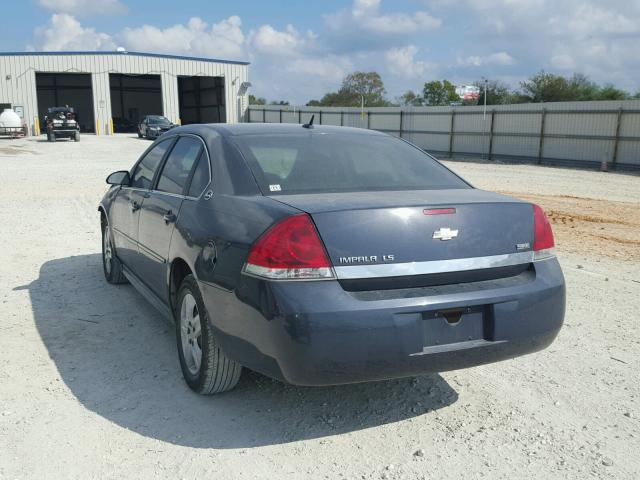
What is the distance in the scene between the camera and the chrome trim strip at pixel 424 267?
9.87 ft

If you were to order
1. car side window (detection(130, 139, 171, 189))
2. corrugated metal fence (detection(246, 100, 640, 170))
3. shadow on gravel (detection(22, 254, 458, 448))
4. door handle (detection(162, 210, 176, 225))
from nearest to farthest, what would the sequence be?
shadow on gravel (detection(22, 254, 458, 448)) < door handle (detection(162, 210, 176, 225)) < car side window (detection(130, 139, 171, 189)) < corrugated metal fence (detection(246, 100, 640, 170))

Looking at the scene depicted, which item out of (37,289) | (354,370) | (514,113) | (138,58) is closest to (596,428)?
(354,370)

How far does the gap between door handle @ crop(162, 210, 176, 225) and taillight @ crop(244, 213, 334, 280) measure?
1200 mm

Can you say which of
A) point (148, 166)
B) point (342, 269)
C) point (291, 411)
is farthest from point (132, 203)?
point (342, 269)

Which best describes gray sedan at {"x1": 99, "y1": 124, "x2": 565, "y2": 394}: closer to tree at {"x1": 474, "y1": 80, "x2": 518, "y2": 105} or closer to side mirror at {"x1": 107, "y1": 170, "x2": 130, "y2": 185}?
side mirror at {"x1": 107, "y1": 170, "x2": 130, "y2": 185}

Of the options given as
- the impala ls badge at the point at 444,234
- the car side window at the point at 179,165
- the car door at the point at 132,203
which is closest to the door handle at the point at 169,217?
the car side window at the point at 179,165

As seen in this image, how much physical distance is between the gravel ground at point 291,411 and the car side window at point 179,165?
1159 mm

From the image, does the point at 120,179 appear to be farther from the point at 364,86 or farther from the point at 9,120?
the point at 364,86

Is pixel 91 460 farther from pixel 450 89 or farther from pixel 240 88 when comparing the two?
pixel 450 89

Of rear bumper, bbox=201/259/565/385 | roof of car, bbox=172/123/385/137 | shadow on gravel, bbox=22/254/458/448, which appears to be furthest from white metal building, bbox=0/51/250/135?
rear bumper, bbox=201/259/565/385

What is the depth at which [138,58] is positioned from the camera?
51000mm

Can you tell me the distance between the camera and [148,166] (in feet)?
17.1

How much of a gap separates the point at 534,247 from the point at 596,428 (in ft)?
3.32

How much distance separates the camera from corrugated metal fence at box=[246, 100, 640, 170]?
23.2m
